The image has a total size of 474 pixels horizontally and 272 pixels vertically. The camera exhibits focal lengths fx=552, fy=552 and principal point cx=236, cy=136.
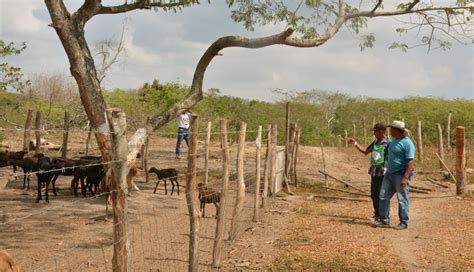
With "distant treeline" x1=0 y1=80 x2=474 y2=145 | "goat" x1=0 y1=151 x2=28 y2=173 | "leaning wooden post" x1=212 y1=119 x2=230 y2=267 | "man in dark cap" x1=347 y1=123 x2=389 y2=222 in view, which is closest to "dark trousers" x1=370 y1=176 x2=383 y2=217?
"man in dark cap" x1=347 y1=123 x2=389 y2=222

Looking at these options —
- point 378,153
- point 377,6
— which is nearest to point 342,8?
point 377,6

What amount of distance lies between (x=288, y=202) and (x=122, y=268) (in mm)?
8861

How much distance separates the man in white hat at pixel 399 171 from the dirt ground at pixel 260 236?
0.40m

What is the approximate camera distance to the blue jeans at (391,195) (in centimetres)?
935

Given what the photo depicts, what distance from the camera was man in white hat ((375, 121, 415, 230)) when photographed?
916 centimetres

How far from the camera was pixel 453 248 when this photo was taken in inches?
328

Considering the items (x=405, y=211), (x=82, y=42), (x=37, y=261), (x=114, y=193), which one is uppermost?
(x=82, y=42)

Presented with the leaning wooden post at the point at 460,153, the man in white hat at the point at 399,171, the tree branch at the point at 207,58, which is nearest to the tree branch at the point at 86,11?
the tree branch at the point at 207,58

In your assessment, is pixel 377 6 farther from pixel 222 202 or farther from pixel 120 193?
pixel 120 193

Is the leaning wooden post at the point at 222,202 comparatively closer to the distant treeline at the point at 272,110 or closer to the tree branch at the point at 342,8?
the tree branch at the point at 342,8

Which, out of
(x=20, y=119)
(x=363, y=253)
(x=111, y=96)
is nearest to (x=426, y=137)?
(x=111, y=96)

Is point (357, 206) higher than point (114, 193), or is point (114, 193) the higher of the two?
point (114, 193)

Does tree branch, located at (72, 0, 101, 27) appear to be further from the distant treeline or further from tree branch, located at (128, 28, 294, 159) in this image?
the distant treeline

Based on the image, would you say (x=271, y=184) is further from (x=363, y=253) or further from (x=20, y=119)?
(x=20, y=119)
